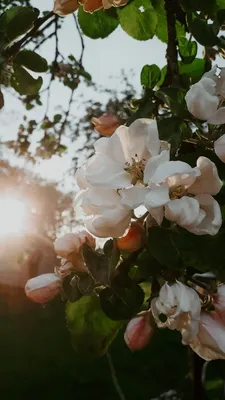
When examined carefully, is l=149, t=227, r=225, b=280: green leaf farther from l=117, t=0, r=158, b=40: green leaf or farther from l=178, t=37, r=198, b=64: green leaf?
l=117, t=0, r=158, b=40: green leaf

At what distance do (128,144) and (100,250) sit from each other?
0.39ft

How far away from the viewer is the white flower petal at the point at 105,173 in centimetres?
54

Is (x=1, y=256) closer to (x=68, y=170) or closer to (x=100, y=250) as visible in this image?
(x=68, y=170)

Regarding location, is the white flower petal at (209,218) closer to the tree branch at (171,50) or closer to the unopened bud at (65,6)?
the tree branch at (171,50)

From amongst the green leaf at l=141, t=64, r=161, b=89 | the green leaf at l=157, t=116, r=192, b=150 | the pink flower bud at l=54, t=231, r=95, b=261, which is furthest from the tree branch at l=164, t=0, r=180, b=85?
the pink flower bud at l=54, t=231, r=95, b=261

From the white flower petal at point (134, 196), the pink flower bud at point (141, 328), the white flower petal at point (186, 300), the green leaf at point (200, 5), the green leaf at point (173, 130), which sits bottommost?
the pink flower bud at point (141, 328)

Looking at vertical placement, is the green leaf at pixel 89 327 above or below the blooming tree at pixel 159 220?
below

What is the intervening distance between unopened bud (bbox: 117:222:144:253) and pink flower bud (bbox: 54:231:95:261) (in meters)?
0.10

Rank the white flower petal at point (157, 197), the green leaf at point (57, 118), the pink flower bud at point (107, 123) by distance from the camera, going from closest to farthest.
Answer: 1. the white flower petal at point (157, 197)
2. the pink flower bud at point (107, 123)
3. the green leaf at point (57, 118)

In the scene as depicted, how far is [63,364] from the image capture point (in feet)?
17.0

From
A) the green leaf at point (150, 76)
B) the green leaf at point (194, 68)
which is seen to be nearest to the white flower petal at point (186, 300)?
the green leaf at point (150, 76)

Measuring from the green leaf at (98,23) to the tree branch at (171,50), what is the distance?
0.48 feet

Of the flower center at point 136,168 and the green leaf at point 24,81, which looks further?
the green leaf at point 24,81


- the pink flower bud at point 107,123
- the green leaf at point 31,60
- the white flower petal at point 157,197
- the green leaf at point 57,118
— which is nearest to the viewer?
the white flower petal at point 157,197
